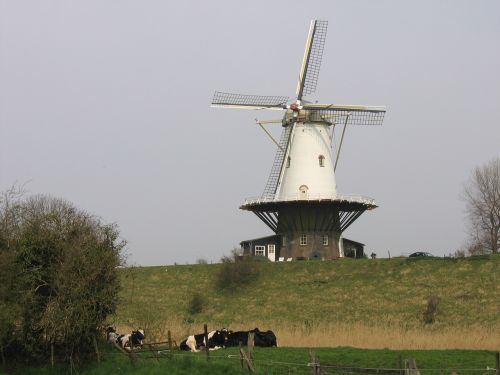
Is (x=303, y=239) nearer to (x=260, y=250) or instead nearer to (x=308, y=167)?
(x=308, y=167)

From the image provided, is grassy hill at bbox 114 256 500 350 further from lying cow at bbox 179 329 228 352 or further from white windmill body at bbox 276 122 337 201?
white windmill body at bbox 276 122 337 201

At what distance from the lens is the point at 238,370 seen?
22.9m

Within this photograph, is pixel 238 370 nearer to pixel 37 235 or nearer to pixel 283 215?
pixel 37 235

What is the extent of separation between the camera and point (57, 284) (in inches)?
1067

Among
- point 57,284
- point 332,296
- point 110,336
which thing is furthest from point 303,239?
point 57,284

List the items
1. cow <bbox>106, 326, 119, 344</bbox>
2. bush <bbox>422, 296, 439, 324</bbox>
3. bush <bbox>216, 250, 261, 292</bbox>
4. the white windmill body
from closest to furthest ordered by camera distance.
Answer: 1. cow <bbox>106, 326, 119, 344</bbox>
2. bush <bbox>422, 296, 439, 324</bbox>
3. bush <bbox>216, 250, 261, 292</bbox>
4. the white windmill body

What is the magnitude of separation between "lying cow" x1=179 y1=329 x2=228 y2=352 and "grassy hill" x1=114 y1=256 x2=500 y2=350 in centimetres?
407

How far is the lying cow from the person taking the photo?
29844mm

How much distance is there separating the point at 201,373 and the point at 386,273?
30197 millimetres

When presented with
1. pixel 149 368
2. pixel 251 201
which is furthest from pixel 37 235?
pixel 251 201

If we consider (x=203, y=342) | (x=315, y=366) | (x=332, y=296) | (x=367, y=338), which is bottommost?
(x=315, y=366)

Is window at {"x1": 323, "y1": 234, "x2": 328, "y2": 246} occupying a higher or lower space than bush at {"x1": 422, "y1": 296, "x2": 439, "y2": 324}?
higher

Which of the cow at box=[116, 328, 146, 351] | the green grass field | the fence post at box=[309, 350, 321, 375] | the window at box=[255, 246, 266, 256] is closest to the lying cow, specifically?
the cow at box=[116, 328, 146, 351]

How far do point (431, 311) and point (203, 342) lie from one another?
55.6 ft
